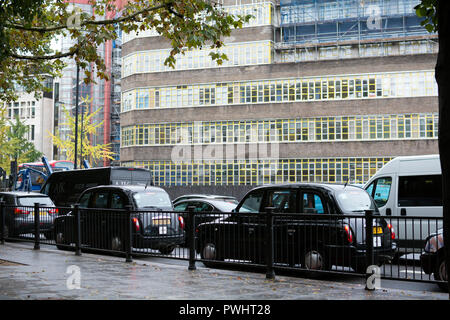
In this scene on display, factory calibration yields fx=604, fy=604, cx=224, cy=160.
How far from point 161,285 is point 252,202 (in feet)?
12.8

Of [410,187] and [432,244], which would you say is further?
[410,187]

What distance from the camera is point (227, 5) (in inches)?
2061

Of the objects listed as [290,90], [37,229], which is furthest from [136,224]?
[290,90]

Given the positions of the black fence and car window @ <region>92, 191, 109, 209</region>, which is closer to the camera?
the black fence

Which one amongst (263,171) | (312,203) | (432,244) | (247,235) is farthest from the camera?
(263,171)

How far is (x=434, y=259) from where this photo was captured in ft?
29.3

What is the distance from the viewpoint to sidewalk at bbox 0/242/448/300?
8086 mm

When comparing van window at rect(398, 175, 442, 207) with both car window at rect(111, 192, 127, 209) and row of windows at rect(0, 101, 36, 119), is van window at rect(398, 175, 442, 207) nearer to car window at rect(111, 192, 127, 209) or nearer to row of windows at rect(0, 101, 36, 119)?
car window at rect(111, 192, 127, 209)

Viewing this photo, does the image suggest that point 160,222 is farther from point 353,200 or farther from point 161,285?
point 353,200

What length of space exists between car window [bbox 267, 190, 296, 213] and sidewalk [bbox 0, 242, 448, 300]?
1712 mm

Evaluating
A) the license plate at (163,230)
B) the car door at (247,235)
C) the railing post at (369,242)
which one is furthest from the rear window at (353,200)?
the license plate at (163,230)

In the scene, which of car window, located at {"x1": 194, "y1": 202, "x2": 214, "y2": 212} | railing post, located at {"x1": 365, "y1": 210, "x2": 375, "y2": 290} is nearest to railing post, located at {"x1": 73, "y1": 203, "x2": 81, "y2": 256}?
car window, located at {"x1": 194, "y1": 202, "x2": 214, "y2": 212}

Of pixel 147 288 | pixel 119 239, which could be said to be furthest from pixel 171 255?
pixel 147 288
